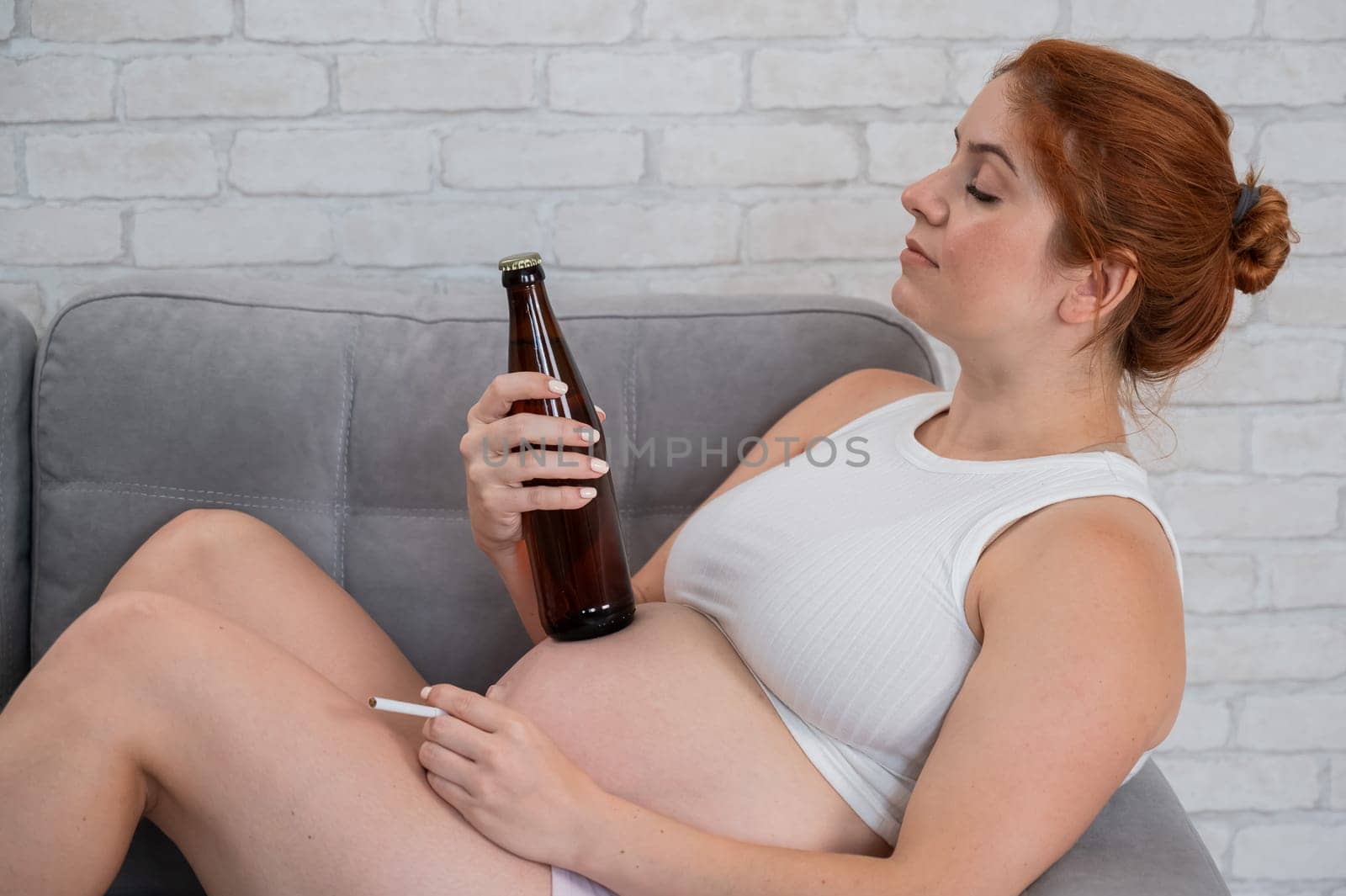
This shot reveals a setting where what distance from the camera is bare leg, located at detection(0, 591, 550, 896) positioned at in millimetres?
849

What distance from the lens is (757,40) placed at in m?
1.56

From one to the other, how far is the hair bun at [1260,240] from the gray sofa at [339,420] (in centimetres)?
40

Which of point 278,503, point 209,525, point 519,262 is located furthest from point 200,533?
point 519,262

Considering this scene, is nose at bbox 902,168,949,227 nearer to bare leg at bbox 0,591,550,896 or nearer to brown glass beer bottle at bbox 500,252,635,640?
brown glass beer bottle at bbox 500,252,635,640

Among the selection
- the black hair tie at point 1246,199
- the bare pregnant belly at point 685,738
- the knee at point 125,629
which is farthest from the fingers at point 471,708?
the black hair tie at point 1246,199

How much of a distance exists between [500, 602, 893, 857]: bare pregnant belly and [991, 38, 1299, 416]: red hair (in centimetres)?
51

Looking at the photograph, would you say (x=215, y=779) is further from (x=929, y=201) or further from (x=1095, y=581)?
(x=929, y=201)

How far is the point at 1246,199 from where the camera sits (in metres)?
1.04

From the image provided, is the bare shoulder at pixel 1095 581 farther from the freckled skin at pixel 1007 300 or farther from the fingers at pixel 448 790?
the fingers at pixel 448 790

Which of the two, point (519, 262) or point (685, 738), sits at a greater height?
point (519, 262)

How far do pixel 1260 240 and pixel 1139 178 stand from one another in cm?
16

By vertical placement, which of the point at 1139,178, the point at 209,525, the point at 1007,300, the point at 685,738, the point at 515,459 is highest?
the point at 1139,178

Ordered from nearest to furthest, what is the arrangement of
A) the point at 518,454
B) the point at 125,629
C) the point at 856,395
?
the point at 125,629
the point at 518,454
the point at 856,395

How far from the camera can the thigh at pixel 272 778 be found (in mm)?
859
